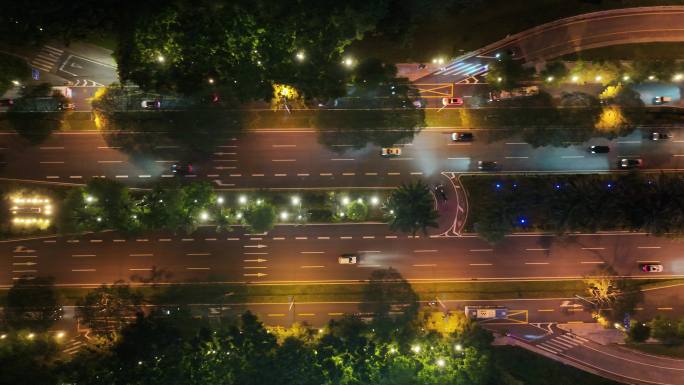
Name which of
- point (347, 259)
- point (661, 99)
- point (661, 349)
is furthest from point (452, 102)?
point (661, 349)

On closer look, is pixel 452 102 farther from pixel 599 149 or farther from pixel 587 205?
pixel 587 205

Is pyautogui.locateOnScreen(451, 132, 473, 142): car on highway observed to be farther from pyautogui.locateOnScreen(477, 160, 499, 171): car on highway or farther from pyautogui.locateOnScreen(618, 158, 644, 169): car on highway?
pyautogui.locateOnScreen(618, 158, 644, 169): car on highway

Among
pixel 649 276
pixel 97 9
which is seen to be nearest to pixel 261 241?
pixel 97 9

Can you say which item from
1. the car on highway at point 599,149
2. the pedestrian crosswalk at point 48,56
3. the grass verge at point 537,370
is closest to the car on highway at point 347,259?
the grass verge at point 537,370

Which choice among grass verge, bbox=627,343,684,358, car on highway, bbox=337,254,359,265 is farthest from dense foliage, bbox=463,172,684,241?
car on highway, bbox=337,254,359,265

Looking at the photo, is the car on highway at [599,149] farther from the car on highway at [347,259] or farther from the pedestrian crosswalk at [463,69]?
the car on highway at [347,259]

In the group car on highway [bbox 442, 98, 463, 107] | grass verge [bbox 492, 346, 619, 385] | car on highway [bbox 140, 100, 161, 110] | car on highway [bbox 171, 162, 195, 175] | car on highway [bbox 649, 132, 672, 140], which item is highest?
car on highway [bbox 442, 98, 463, 107]
